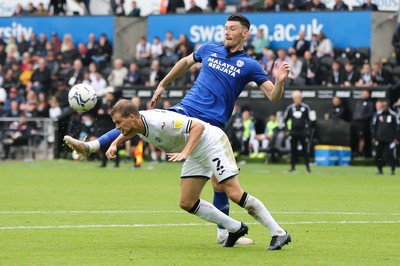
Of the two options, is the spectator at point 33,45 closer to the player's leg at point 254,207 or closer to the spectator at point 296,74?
the spectator at point 296,74

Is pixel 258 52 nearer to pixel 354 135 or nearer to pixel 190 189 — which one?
pixel 354 135

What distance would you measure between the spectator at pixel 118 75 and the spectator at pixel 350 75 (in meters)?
8.26

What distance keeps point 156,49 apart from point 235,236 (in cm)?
2692

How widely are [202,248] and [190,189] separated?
67cm

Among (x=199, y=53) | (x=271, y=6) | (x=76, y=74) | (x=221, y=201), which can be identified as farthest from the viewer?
(x=76, y=74)

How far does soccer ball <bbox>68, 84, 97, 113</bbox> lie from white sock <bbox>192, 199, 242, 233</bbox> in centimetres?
354

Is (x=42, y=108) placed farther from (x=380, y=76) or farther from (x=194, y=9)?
(x=380, y=76)

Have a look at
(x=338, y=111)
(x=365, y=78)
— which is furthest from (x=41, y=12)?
(x=365, y=78)

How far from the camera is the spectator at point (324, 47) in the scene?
35.1 meters

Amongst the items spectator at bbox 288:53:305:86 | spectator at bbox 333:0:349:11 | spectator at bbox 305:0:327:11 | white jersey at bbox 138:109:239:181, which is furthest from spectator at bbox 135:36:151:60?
white jersey at bbox 138:109:239:181

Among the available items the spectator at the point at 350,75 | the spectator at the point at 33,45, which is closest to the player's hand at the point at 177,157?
the spectator at the point at 350,75

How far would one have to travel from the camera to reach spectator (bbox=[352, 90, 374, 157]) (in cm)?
3347

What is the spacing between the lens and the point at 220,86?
12.5 m

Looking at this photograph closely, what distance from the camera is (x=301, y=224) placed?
15125mm
